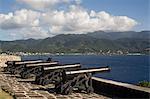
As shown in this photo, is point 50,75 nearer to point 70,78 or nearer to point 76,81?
point 70,78

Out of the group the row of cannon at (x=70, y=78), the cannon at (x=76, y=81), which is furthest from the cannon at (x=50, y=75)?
the cannon at (x=76, y=81)

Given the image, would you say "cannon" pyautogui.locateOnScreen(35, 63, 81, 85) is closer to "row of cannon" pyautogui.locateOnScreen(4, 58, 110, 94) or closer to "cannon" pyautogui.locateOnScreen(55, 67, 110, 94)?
"row of cannon" pyautogui.locateOnScreen(4, 58, 110, 94)

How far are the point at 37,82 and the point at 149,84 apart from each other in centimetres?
602

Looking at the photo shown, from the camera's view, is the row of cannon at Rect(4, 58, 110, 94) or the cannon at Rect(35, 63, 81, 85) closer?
the row of cannon at Rect(4, 58, 110, 94)

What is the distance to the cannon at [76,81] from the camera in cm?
1280

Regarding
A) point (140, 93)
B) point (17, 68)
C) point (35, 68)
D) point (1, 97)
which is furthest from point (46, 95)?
point (17, 68)

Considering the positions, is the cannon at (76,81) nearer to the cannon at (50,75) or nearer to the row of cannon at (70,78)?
the row of cannon at (70,78)

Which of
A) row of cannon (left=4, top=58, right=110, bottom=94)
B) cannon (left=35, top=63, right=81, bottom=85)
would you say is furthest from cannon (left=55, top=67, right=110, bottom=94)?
cannon (left=35, top=63, right=81, bottom=85)

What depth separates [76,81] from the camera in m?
13.0

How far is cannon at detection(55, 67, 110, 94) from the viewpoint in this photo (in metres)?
12.8

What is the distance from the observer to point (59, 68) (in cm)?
1541

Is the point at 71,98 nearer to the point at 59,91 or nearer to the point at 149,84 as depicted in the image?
the point at 59,91

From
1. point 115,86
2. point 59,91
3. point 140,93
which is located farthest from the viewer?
point 59,91

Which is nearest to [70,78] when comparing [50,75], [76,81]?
[76,81]
